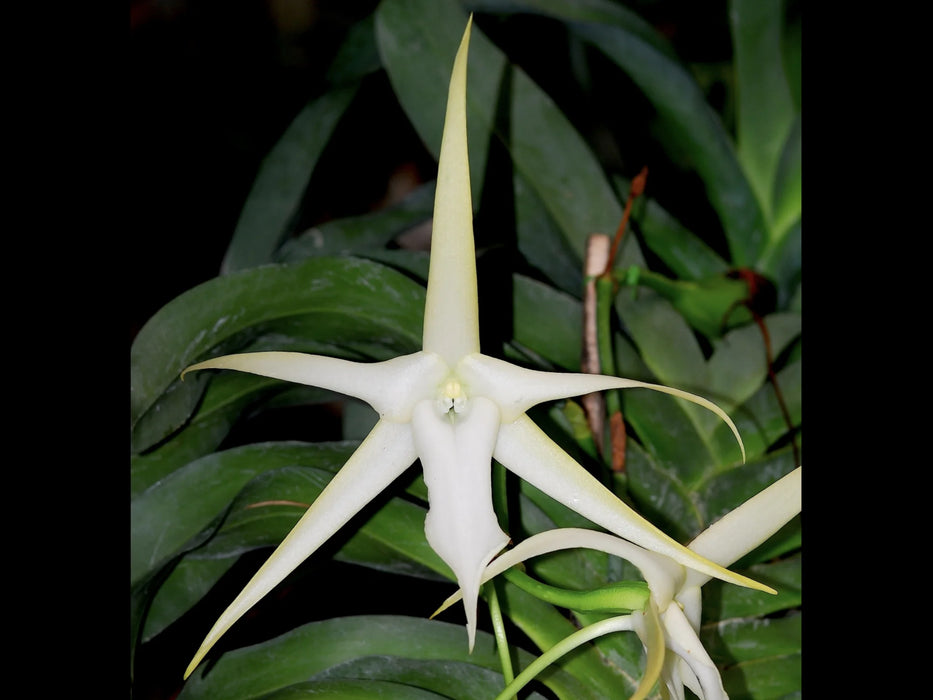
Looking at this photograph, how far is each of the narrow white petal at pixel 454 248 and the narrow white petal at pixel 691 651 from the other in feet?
0.69

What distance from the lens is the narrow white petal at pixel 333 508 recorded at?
430 mm

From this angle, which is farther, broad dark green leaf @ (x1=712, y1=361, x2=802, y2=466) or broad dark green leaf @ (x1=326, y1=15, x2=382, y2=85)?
broad dark green leaf @ (x1=326, y1=15, x2=382, y2=85)

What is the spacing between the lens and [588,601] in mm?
481

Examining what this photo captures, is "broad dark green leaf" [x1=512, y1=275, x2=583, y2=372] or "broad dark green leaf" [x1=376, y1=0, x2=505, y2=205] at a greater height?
"broad dark green leaf" [x1=376, y1=0, x2=505, y2=205]

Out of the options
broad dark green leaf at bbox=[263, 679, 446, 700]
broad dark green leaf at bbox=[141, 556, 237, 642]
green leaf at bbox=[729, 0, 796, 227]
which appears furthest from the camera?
green leaf at bbox=[729, 0, 796, 227]

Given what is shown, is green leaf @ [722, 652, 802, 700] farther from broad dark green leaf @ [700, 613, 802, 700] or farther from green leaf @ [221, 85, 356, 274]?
green leaf @ [221, 85, 356, 274]

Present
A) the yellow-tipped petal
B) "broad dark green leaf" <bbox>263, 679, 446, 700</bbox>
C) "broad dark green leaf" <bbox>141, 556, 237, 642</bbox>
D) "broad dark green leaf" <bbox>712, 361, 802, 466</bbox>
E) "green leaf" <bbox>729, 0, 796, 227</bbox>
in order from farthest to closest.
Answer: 1. "green leaf" <bbox>729, 0, 796, 227</bbox>
2. "broad dark green leaf" <bbox>712, 361, 802, 466</bbox>
3. "broad dark green leaf" <bbox>141, 556, 237, 642</bbox>
4. "broad dark green leaf" <bbox>263, 679, 446, 700</bbox>
5. the yellow-tipped petal

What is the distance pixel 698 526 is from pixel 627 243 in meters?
0.33

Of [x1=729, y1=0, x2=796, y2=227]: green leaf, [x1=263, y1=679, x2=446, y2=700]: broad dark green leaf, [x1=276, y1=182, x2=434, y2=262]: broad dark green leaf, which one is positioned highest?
[x1=729, y1=0, x2=796, y2=227]: green leaf

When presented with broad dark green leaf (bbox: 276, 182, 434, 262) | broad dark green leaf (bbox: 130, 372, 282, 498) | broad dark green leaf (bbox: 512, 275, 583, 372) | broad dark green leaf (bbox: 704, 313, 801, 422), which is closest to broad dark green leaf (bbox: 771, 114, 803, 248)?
broad dark green leaf (bbox: 704, 313, 801, 422)

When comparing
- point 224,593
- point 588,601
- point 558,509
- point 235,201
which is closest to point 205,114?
point 235,201

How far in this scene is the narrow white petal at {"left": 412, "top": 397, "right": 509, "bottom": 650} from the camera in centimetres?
44

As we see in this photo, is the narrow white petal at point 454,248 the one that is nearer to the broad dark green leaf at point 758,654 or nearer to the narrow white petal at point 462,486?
the narrow white petal at point 462,486

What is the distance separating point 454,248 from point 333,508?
18 centimetres
